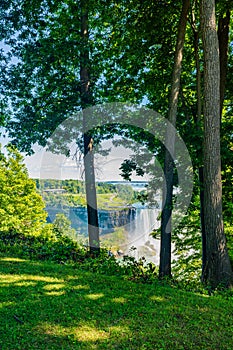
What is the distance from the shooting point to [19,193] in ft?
57.6

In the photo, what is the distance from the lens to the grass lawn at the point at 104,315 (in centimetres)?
259

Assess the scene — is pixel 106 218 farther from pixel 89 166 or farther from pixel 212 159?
pixel 212 159

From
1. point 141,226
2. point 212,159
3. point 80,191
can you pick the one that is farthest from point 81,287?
point 141,226

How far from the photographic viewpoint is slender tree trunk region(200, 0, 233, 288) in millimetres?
4953

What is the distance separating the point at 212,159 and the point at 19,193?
15.0 meters

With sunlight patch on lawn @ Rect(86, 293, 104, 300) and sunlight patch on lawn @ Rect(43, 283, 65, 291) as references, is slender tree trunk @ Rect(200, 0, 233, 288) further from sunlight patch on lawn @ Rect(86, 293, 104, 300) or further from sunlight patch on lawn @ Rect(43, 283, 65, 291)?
sunlight patch on lawn @ Rect(43, 283, 65, 291)

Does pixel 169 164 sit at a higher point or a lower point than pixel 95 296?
higher

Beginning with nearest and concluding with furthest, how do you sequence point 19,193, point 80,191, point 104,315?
point 104,315 < point 80,191 < point 19,193

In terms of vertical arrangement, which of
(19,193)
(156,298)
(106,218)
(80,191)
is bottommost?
(156,298)

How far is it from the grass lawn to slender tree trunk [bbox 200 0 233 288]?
95 centimetres

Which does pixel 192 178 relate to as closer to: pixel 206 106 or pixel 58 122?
pixel 206 106

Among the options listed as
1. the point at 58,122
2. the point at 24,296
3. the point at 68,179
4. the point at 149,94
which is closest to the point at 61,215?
the point at 68,179

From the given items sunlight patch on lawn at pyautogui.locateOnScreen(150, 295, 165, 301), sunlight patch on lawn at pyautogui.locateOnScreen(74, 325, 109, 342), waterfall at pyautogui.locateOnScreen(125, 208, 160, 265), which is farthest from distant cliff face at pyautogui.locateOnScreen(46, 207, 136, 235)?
sunlight patch on lawn at pyautogui.locateOnScreen(74, 325, 109, 342)

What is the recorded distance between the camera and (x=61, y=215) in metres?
9.30
